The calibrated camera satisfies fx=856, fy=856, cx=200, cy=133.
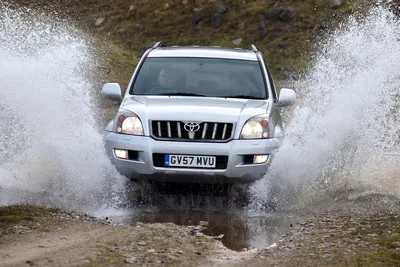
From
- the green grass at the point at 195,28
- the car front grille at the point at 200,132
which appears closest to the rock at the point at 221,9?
the green grass at the point at 195,28

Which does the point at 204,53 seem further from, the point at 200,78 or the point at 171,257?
the point at 171,257

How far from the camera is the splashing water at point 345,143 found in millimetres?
9609

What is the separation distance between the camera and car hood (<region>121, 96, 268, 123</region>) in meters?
9.01

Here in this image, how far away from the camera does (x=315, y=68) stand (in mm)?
35375

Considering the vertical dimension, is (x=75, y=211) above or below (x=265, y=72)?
below

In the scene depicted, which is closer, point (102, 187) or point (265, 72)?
point (102, 187)

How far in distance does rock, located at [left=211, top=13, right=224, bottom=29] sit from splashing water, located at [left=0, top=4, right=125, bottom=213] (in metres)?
23.3

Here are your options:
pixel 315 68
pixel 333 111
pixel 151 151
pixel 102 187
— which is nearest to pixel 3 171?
pixel 102 187

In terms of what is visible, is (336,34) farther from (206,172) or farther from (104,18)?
(206,172)

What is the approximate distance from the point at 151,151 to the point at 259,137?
1164mm

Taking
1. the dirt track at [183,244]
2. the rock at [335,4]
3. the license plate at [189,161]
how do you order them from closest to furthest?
1. the dirt track at [183,244]
2. the license plate at [189,161]
3. the rock at [335,4]

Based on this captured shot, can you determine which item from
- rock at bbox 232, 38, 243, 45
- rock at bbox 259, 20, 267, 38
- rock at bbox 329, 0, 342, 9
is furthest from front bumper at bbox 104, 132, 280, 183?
rock at bbox 329, 0, 342, 9

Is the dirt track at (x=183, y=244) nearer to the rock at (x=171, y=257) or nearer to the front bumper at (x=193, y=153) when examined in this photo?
the rock at (x=171, y=257)

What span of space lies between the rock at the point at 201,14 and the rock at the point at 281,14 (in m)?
2.94
